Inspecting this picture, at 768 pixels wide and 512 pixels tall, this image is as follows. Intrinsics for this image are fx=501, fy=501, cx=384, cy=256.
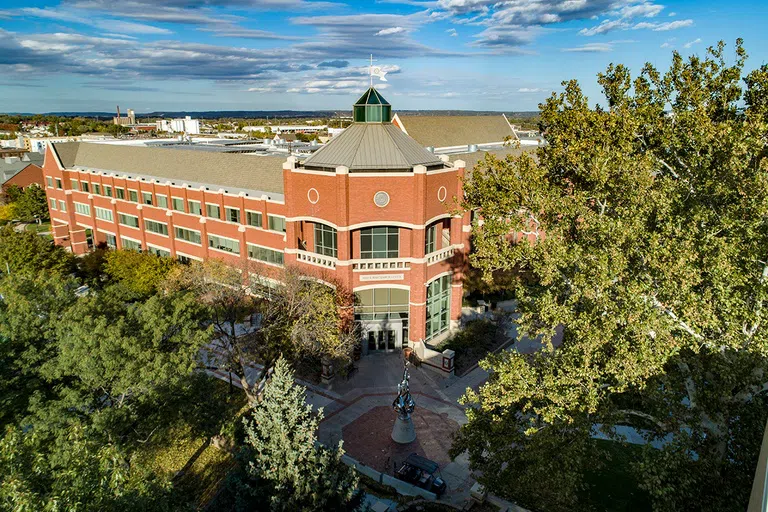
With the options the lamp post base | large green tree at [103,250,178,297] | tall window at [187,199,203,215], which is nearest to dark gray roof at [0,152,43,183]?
large green tree at [103,250,178,297]

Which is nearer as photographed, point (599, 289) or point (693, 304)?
point (693, 304)

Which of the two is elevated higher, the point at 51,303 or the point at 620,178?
the point at 620,178

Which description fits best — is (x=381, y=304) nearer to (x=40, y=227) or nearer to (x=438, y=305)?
(x=438, y=305)

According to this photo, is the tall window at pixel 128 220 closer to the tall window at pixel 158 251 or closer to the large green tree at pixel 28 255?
the tall window at pixel 158 251

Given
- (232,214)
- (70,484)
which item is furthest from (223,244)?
(70,484)

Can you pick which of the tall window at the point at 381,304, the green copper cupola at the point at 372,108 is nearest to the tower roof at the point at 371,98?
the green copper cupola at the point at 372,108

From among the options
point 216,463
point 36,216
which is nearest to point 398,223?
point 216,463

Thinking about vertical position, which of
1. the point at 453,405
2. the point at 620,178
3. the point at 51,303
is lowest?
the point at 453,405

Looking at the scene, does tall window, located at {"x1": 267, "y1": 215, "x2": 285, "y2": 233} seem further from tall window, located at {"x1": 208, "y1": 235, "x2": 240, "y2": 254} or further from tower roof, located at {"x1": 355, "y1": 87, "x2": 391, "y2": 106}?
tower roof, located at {"x1": 355, "y1": 87, "x2": 391, "y2": 106}

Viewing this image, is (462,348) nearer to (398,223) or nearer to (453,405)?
(453,405)
